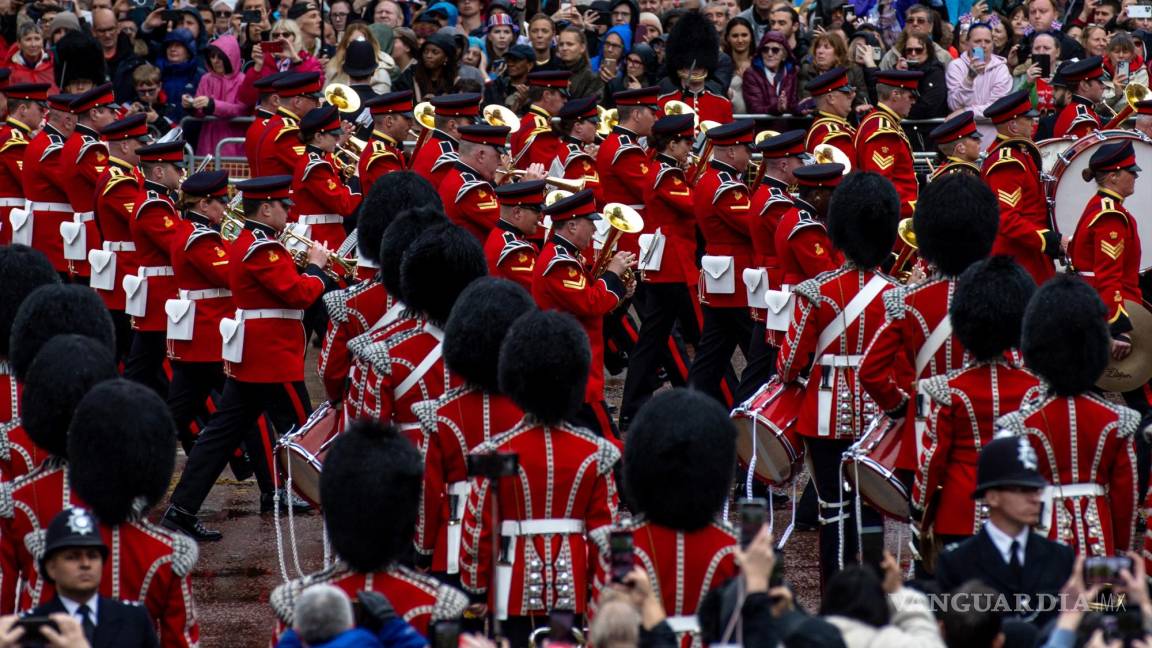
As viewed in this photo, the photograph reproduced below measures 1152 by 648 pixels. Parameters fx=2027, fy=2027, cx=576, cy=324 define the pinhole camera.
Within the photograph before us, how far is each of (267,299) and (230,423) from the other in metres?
0.52

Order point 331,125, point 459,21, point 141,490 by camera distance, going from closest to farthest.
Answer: point 141,490 < point 331,125 < point 459,21

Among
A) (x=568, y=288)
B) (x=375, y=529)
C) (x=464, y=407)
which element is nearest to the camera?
(x=375, y=529)

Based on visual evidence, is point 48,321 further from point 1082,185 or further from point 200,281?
point 1082,185

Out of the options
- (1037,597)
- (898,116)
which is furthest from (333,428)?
(898,116)

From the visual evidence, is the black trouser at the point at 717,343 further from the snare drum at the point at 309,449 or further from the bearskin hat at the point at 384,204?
the snare drum at the point at 309,449

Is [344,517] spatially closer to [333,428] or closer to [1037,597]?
[1037,597]

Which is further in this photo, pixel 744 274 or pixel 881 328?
pixel 744 274

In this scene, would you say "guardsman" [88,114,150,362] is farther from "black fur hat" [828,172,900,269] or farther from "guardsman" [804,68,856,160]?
"black fur hat" [828,172,900,269]

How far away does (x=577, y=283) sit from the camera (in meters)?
7.68

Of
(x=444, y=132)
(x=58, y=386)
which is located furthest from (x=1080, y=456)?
(x=444, y=132)

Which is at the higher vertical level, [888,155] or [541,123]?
[541,123]

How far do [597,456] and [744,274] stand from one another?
3.41m

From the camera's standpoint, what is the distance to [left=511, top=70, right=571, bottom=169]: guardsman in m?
11.0

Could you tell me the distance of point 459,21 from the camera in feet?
47.9
